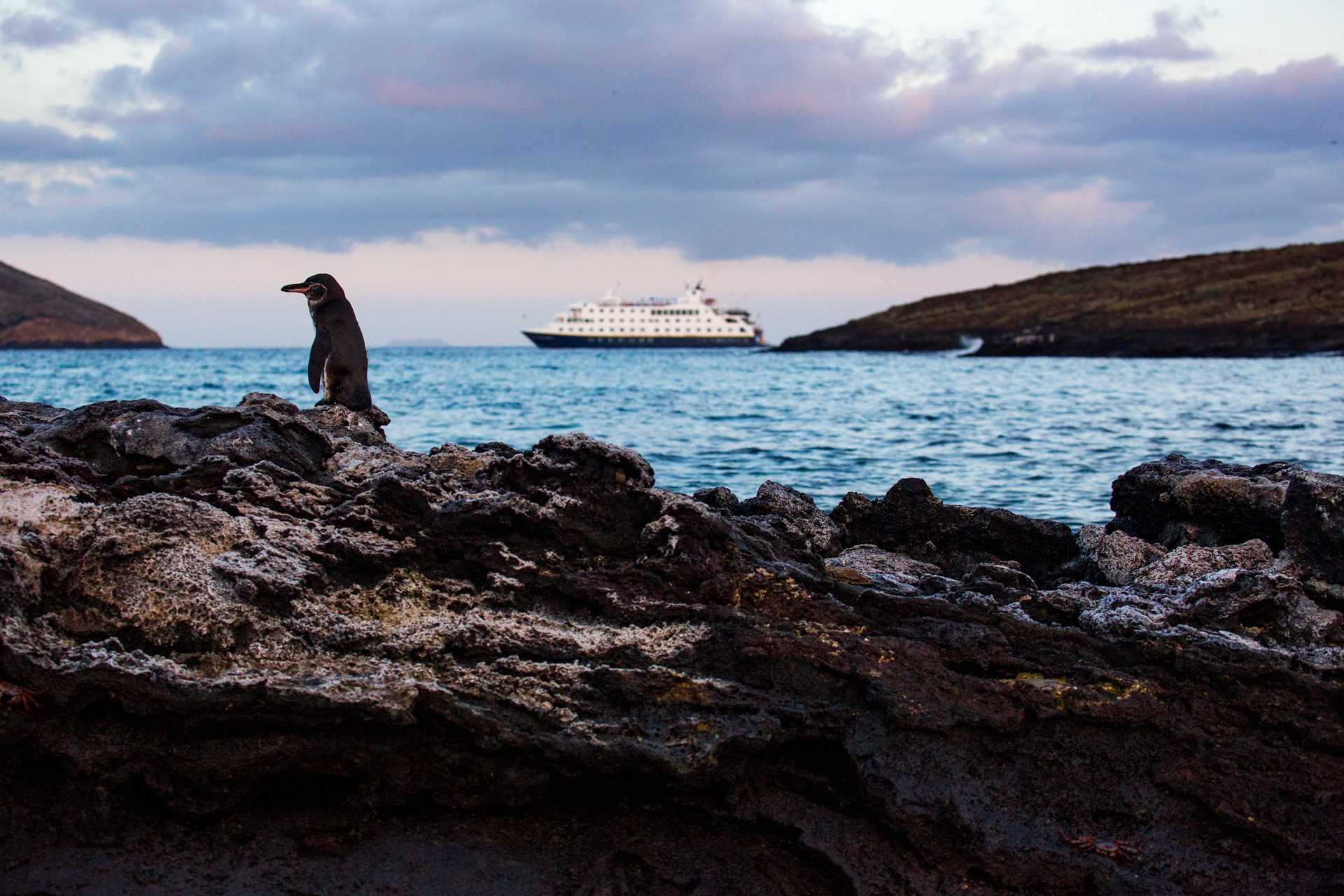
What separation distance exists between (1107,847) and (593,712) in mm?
1412

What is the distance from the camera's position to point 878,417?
2002 cm

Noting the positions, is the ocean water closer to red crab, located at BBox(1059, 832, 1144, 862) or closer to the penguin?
the penguin

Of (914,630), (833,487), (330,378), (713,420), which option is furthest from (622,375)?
(914,630)

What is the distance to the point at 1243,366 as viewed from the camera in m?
44.0

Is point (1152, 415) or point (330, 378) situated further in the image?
point (1152, 415)

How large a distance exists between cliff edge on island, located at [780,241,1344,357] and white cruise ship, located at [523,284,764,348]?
12238mm

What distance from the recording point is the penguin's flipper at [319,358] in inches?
246

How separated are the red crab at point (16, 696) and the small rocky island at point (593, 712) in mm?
10

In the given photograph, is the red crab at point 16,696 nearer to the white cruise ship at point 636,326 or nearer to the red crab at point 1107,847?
the red crab at point 1107,847

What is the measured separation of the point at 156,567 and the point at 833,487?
27.4 feet

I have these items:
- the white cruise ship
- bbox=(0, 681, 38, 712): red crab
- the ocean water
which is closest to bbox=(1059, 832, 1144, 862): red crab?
bbox=(0, 681, 38, 712): red crab

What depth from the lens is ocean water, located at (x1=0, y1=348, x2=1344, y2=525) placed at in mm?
11836

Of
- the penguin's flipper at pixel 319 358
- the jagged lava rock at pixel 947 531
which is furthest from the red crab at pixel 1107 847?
the penguin's flipper at pixel 319 358

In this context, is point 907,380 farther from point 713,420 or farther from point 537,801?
point 537,801
